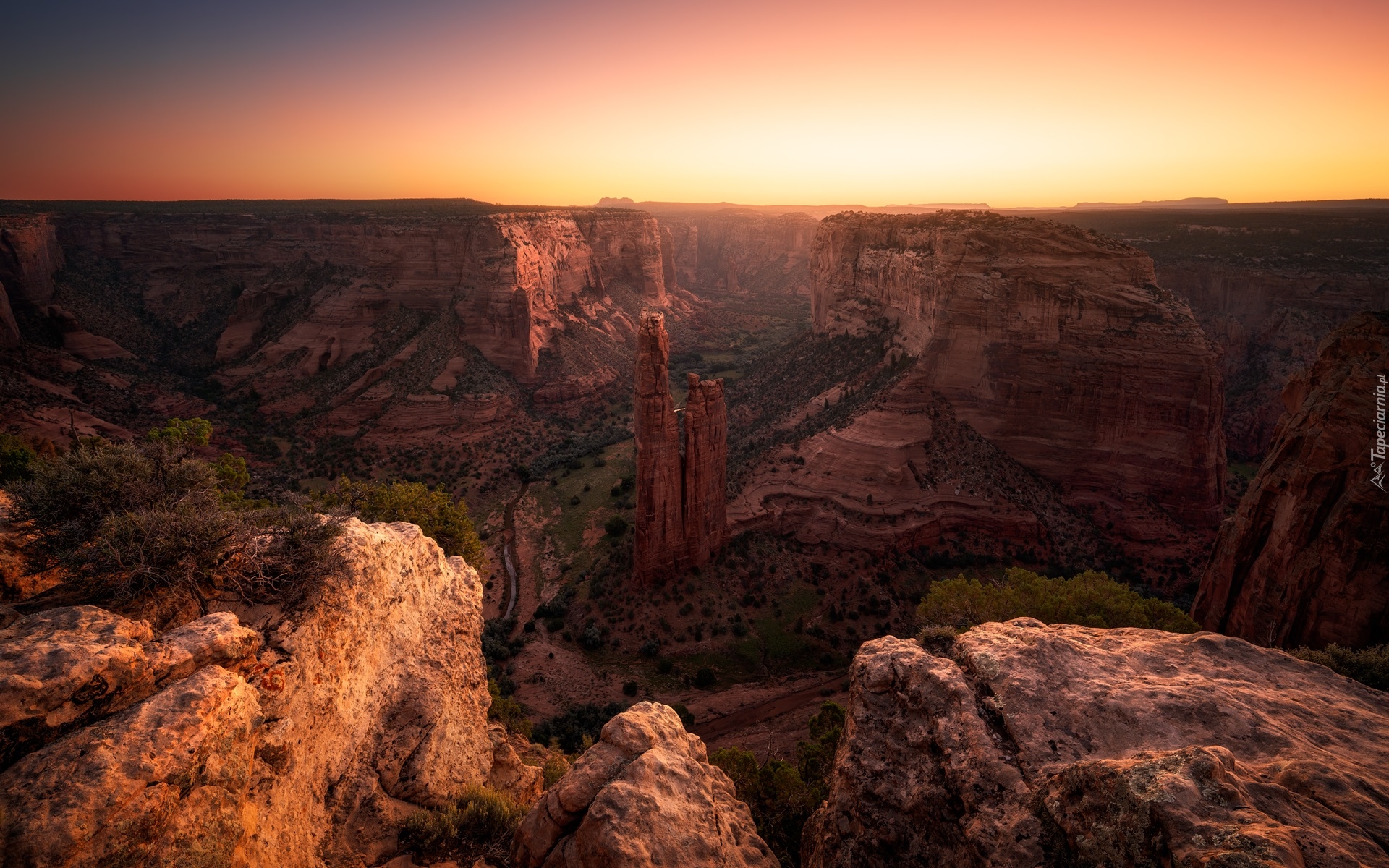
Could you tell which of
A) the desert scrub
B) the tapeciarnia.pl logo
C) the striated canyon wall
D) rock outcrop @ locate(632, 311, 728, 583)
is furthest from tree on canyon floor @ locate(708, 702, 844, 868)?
the striated canyon wall

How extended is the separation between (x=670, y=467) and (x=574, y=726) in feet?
47.4

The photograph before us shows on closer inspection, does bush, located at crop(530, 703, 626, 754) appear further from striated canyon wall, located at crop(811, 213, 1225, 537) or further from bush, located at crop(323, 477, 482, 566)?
striated canyon wall, located at crop(811, 213, 1225, 537)

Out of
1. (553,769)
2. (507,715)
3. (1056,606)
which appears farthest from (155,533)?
(1056,606)

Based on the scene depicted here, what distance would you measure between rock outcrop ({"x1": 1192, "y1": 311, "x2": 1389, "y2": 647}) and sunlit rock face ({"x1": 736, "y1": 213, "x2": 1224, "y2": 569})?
18296 millimetres

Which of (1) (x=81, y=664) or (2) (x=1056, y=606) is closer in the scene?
(1) (x=81, y=664)

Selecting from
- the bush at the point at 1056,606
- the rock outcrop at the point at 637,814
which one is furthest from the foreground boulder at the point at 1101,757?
the bush at the point at 1056,606

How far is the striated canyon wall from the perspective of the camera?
38625 mm

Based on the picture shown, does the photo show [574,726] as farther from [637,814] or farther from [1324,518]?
[1324,518]

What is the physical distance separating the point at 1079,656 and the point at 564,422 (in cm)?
6413

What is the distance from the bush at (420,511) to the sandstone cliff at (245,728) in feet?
51.3

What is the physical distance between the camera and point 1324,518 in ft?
61.2

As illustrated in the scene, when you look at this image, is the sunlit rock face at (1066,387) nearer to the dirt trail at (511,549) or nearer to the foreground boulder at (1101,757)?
the dirt trail at (511,549)

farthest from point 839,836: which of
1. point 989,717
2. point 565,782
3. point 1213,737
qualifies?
point 1213,737

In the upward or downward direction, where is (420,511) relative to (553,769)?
upward
